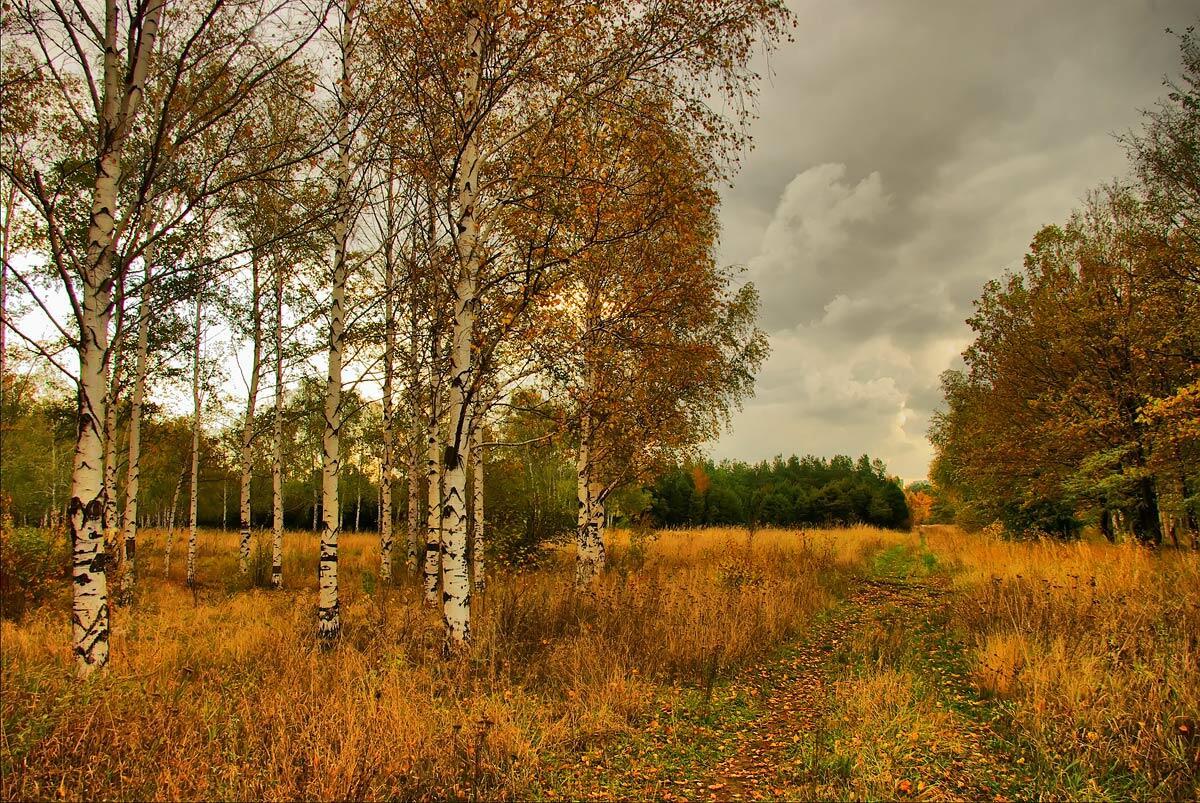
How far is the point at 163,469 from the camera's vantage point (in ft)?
90.8

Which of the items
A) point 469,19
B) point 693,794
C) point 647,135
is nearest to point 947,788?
point 693,794

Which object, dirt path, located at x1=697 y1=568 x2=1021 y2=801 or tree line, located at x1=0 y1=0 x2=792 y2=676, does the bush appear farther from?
dirt path, located at x1=697 y1=568 x2=1021 y2=801

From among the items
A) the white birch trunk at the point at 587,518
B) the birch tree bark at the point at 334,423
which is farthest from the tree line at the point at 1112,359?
the birch tree bark at the point at 334,423

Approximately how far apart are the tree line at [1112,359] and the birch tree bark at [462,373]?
11503 mm

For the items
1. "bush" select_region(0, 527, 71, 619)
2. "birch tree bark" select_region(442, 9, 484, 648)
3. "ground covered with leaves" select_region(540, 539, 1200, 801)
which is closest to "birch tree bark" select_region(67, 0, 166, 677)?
"birch tree bark" select_region(442, 9, 484, 648)

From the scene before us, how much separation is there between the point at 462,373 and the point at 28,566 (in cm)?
974

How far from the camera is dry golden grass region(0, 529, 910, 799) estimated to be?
3.65 m

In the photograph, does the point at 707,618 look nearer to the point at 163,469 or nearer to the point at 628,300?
the point at 628,300

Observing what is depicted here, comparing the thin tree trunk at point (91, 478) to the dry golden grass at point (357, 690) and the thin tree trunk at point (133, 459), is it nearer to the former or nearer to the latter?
the dry golden grass at point (357, 690)

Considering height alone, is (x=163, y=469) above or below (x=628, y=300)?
below

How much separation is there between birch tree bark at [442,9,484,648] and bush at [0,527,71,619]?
8041 mm

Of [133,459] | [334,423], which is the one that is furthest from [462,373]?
[133,459]

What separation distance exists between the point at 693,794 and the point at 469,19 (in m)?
7.83

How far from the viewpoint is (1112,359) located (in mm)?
14641
